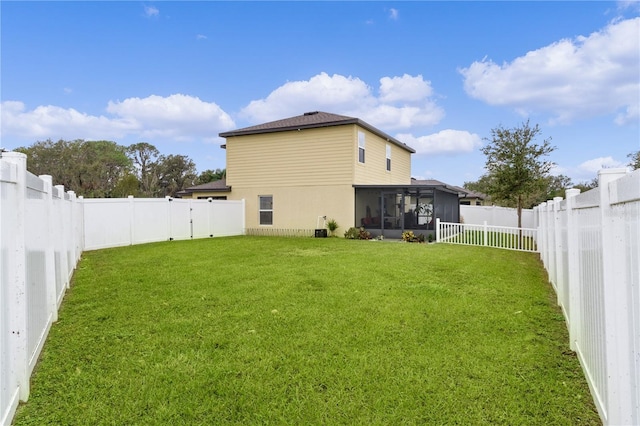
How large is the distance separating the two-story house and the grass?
10047 mm

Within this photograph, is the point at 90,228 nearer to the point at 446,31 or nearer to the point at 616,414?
the point at 616,414

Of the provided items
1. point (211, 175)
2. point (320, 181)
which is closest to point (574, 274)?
point (320, 181)

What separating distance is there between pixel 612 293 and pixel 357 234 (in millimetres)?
14476

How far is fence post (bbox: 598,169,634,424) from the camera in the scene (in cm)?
180

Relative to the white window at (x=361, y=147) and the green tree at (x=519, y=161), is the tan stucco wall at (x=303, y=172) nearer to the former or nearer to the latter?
the white window at (x=361, y=147)

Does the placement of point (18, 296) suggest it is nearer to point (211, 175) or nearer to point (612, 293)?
point (612, 293)

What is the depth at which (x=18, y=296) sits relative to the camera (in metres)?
2.65

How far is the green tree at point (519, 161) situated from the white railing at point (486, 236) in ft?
19.7

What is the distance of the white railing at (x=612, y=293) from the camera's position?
1628mm

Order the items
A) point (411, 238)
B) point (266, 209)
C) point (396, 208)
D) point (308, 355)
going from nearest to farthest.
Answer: point (308, 355)
point (411, 238)
point (396, 208)
point (266, 209)

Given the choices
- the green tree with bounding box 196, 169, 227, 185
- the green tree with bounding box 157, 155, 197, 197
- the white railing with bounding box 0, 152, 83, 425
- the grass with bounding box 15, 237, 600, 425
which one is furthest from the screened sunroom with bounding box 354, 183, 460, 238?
the green tree with bounding box 157, 155, 197, 197

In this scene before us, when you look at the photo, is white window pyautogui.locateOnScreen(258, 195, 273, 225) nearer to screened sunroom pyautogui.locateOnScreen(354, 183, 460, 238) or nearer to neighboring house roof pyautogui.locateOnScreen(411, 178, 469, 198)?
screened sunroom pyautogui.locateOnScreen(354, 183, 460, 238)

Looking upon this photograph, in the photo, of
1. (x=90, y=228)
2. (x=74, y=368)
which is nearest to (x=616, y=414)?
(x=74, y=368)

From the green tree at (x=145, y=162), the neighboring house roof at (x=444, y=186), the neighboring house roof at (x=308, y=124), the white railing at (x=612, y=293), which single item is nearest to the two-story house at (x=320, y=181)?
the neighboring house roof at (x=308, y=124)
